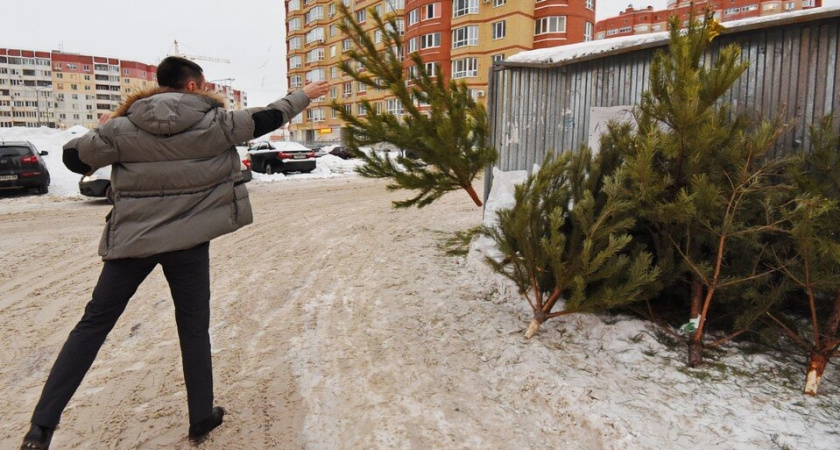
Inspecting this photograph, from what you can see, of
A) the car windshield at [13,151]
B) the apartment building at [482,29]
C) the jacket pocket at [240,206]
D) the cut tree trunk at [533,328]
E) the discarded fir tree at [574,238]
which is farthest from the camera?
the apartment building at [482,29]

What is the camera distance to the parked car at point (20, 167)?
12.7 metres

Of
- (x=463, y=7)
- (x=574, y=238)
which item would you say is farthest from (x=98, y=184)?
(x=463, y=7)

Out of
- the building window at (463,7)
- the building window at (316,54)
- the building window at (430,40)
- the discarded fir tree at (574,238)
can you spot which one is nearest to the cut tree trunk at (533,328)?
the discarded fir tree at (574,238)

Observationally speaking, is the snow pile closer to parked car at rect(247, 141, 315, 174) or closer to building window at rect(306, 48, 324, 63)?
parked car at rect(247, 141, 315, 174)

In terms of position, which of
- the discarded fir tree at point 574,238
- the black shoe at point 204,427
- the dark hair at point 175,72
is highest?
the dark hair at point 175,72

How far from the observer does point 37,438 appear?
89.4 inches

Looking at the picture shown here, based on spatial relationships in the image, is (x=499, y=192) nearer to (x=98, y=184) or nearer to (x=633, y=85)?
(x=633, y=85)

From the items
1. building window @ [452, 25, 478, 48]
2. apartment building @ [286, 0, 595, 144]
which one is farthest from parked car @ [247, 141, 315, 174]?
building window @ [452, 25, 478, 48]

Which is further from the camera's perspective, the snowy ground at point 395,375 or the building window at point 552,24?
the building window at point 552,24

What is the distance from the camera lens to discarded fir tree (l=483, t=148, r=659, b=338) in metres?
3.07

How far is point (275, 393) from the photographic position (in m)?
3.02

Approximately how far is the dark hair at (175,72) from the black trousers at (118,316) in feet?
2.64

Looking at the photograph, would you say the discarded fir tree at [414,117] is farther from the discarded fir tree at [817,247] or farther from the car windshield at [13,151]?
the car windshield at [13,151]

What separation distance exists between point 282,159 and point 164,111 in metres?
17.4
